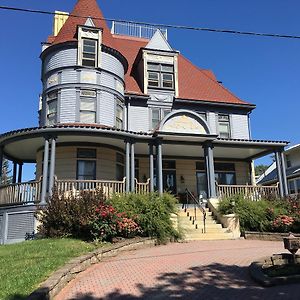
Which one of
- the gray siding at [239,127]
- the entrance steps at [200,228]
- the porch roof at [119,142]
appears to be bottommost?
the entrance steps at [200,228]

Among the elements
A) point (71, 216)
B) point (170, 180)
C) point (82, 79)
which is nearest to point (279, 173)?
point (170, 180)

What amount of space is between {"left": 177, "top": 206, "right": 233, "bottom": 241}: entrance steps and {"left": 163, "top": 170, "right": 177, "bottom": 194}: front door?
15.4 ft

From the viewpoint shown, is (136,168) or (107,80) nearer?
(107,80)

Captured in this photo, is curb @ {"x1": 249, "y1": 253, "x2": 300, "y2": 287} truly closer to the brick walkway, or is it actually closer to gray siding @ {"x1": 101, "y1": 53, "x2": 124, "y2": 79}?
the brick walkway

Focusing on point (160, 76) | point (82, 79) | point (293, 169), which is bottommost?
point (293, 169)

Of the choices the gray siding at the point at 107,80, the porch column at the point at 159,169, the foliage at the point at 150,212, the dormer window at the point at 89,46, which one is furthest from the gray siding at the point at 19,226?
the dormer window at the point at 89,46

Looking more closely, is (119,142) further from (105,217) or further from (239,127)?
(239,127)

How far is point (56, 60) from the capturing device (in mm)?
20172

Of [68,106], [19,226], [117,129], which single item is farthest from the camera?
[68,106]

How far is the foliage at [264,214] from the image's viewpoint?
50.4 feet

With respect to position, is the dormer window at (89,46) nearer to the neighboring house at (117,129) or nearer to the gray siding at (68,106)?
the neighboring house at (117,129)

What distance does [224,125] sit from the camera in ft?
77.2

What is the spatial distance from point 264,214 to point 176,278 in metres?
8.92

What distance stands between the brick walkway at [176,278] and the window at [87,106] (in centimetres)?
957
